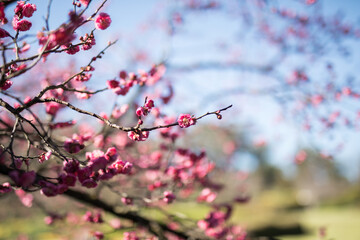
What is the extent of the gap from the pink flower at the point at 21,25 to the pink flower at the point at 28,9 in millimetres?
52

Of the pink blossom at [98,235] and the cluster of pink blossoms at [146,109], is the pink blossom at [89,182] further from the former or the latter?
the pink blossom at [98,235]

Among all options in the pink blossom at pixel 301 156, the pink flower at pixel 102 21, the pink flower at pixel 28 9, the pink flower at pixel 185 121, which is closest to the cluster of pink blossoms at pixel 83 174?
the pink flower at pixel 185 121

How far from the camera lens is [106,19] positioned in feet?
5.04

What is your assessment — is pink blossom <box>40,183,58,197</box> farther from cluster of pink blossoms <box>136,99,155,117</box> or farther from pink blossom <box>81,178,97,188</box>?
cluster of pink blossoms <box>136,99,155,117</box>

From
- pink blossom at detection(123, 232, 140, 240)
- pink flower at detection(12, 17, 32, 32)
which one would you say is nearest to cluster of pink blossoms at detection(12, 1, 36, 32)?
pink flower at detection(12, 17, 32, 32)

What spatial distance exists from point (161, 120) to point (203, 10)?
220 inches

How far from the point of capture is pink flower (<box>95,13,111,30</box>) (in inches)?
60.2

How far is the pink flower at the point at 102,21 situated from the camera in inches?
60.2

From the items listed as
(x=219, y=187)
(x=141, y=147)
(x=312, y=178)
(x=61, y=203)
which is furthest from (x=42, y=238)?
(x=312, y=178)

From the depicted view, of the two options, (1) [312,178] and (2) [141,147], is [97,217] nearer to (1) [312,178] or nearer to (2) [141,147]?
(2) [141,147]

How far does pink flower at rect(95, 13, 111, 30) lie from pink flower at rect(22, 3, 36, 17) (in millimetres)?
364

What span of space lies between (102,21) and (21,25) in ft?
1.48

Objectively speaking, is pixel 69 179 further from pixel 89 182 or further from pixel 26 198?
pixel 26 198

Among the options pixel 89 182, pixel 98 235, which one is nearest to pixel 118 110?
pixel 89 182
